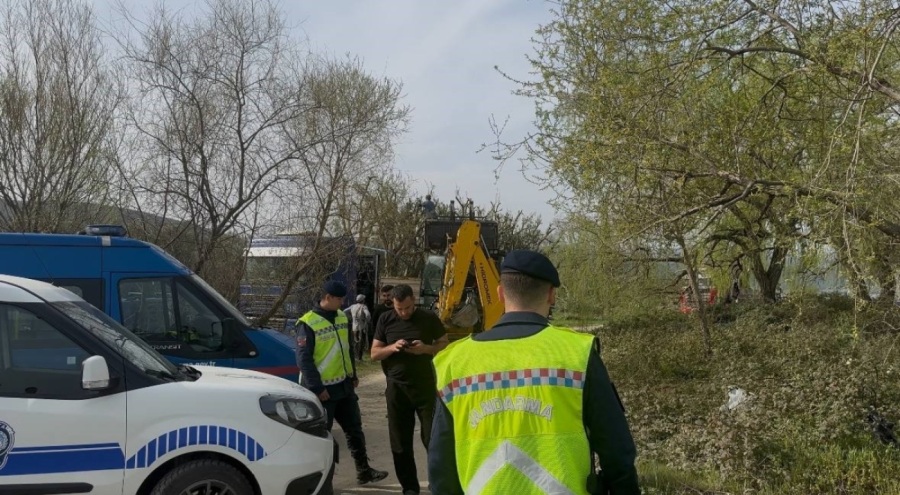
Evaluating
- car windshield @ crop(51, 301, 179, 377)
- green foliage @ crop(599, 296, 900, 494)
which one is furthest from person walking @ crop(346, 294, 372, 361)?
car windshield @ crop(51, 301, 179, 377)

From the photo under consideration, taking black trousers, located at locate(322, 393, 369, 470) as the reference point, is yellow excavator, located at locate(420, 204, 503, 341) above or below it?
above

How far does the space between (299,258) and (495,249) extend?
513 centimetres

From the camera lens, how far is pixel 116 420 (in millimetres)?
4406

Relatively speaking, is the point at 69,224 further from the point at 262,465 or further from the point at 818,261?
the point at 818,261

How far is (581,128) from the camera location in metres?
9.12

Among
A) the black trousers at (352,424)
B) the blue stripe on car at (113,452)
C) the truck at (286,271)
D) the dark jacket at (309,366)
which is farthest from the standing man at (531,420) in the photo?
the truck at (286,271)

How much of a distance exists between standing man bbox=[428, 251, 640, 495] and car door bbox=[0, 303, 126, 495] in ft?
8.90

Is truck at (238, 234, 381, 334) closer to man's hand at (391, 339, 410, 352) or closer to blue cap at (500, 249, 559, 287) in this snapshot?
man's hand at (391, 339, 410, 352)

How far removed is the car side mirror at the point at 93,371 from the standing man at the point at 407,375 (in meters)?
2.34

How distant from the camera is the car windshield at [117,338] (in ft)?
15.3

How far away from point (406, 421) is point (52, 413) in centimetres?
272

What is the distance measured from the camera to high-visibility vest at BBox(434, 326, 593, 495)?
2350mm

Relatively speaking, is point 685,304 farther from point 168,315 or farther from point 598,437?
point 598,437

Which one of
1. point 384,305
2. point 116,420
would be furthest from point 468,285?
point 116,420
